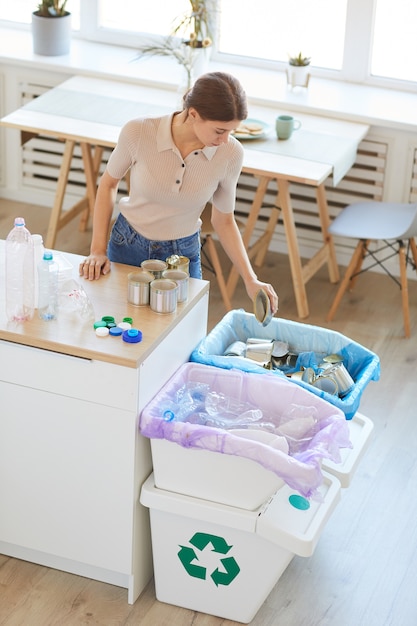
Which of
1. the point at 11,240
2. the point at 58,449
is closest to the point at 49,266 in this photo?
the point at 11,240

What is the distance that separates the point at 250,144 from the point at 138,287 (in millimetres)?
1754

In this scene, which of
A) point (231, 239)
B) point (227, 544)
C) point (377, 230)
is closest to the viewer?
point (227, 544)

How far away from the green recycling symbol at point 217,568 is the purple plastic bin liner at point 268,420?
1.02ft

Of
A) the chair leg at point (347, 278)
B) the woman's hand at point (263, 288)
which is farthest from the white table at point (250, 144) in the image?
the woman's hand at point (263, 288)

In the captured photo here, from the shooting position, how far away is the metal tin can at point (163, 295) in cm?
263

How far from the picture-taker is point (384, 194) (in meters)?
4.61

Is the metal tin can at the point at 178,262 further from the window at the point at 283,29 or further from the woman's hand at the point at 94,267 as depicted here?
the window at the point at 283,29

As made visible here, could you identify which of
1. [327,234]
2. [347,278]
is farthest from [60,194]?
[347,278]

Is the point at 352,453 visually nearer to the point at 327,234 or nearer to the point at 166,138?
the point at 166,138

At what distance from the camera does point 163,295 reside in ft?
8.63

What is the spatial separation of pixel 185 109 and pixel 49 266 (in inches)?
22.1

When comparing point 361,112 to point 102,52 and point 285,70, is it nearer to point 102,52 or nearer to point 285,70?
point 285,70

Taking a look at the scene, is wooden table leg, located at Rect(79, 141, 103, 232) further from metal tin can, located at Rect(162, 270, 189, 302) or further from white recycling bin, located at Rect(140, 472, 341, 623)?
white recycling bin, located at Rect(140, 472, 341, 623)

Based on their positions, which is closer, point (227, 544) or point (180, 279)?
point (227, 544)
